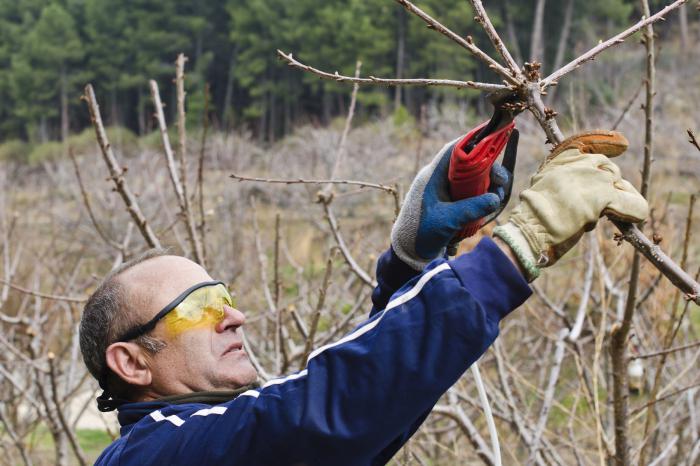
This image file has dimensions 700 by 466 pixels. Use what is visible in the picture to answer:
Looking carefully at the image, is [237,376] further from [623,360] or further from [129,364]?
[623,360]

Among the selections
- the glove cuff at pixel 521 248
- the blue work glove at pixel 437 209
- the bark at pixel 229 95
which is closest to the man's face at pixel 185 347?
the blue work glove at pixel 437 209

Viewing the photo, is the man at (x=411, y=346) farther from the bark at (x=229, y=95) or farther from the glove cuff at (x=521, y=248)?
the bark at (x=229, y=95)

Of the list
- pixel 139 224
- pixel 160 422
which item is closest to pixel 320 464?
pixel 160 422

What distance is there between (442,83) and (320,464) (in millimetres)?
795

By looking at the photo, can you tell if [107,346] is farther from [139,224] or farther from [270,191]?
[270,191]

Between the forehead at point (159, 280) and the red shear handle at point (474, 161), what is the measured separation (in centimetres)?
73

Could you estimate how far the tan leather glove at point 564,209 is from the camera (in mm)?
1617

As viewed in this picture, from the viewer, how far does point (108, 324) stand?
6.93 feet

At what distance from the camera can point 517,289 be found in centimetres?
158

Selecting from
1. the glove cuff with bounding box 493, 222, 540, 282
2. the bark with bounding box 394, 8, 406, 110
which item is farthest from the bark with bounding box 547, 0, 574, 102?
the glove cuff with bounding box 493, 222, 540, 282

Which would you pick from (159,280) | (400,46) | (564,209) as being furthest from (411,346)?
(400,46)

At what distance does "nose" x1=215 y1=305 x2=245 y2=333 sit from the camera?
2.10 m

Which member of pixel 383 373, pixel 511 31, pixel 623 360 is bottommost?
pixel 623 360

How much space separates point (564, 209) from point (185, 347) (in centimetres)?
99
